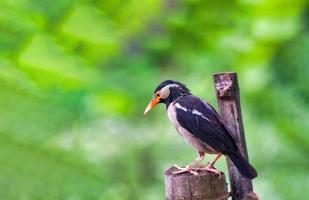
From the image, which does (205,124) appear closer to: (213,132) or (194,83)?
(213,132)

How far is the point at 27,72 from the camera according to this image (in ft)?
4.80

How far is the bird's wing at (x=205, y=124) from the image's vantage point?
148 centimetres

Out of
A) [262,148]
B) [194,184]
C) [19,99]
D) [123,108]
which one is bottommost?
[194,184]

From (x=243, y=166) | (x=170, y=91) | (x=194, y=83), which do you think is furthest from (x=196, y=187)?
(x=194, y=83)

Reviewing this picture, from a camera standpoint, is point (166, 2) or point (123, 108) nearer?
point (123, 108)

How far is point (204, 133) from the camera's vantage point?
149 centimetres

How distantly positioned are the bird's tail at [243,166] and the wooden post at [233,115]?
31 mm

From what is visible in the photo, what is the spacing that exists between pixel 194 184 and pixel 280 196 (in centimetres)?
225

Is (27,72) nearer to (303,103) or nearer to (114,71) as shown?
(114,71)

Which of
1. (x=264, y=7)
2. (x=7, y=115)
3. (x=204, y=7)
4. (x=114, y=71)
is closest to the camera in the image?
Answer: (x=7, y=115)

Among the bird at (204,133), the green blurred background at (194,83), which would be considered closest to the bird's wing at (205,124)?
the bird at (204,133)

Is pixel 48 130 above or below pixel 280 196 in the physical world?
below

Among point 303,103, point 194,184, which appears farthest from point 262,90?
point 194,184

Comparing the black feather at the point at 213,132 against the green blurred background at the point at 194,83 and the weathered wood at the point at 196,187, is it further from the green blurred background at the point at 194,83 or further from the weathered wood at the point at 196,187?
the green blurred background at the point at 194,83
